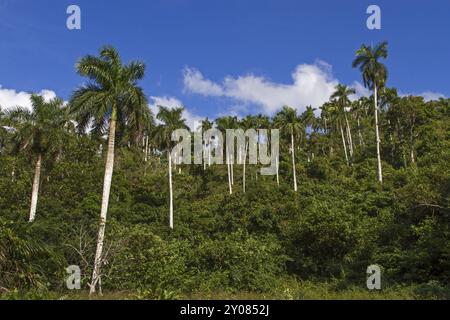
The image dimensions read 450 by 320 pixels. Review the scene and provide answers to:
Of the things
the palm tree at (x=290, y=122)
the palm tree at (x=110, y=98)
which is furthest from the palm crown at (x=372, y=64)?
the palm tree at (x=110, y=98)

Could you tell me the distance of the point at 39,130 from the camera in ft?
97.1

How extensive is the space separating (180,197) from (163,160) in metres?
20.5

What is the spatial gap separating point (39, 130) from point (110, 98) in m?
11.6

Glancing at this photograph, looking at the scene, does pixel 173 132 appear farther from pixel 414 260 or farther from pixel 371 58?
pixel 414 260

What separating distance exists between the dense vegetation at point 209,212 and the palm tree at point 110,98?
0.06 m

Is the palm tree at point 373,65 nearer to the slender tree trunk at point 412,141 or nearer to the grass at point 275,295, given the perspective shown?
the slender tree trunk at point 412,141

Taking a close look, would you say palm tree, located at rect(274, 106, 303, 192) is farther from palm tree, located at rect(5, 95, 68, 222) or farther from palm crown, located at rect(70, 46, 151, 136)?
palm crown, located at rect(70, 46, 151, 136)

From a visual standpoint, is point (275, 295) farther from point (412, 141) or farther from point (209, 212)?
point (412, 141)

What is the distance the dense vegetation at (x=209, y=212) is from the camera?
18.1 metres

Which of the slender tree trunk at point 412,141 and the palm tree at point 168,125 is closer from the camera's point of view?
the palm tree at point 168,125

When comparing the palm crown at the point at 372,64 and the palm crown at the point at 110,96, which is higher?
the palm crown at the point at 372,64

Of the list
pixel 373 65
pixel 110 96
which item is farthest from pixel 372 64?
pixel 110 96

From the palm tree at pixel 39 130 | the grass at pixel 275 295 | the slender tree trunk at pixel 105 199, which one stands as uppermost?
the palm tree at pixel 39 130
